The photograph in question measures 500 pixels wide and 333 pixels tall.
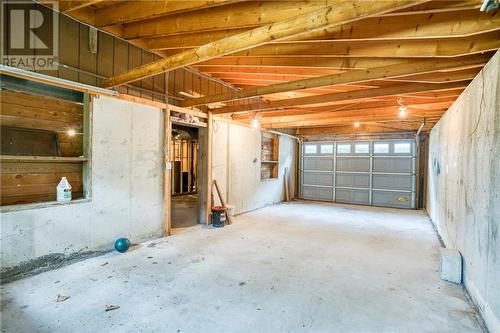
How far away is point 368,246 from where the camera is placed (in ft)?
12.9

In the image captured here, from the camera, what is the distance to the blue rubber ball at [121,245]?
3.39 m

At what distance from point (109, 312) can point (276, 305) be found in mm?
1390

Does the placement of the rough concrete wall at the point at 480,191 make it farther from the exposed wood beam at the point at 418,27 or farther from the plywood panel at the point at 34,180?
the plywood panel at the point at 34,180

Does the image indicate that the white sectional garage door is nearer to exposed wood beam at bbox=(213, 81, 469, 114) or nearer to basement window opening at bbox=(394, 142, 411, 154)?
basement window opening at bbox=(394, 142, 411, 154)

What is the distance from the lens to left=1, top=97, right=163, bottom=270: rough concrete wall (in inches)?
107

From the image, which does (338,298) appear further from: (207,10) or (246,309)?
(207,10)

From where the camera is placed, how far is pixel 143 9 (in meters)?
→ 2.76

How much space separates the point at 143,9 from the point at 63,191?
7.38ft

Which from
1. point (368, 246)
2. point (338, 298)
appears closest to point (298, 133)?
point (368, 246)

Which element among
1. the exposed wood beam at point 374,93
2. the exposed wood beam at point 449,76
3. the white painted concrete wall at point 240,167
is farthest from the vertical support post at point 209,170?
the exposed wood beam at point 449,76

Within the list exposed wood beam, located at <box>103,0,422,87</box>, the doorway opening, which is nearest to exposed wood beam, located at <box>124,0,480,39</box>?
exposed wood beam, located at <box>103,0,422,87</box>

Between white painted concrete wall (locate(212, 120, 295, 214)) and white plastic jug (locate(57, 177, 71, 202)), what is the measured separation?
2689 mm

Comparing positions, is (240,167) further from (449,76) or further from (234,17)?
(449,76)

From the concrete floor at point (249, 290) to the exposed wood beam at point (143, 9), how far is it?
2.66m
